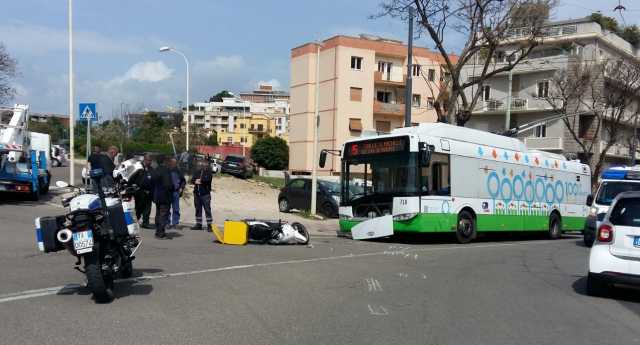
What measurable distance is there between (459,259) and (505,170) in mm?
6860

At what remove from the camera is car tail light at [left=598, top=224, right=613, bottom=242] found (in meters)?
8.68

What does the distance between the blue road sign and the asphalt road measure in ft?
26.7

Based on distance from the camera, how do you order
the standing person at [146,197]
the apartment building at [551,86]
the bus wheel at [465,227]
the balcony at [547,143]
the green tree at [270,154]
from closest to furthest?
the standing person at [146,197], the bus wheel at [465,227], the apartment building at [551,86], the balcony at [547,143], the green tree at [270,154]

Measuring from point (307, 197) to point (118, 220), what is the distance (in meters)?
17.4

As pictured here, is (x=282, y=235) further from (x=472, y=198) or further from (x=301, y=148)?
(x=301, y=148)

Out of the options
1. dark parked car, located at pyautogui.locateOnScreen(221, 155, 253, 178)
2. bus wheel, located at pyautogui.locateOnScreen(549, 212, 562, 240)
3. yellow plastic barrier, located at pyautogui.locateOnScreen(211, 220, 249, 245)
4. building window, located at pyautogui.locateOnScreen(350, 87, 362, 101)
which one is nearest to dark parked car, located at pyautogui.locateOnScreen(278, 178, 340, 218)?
bus wheel, located at pyautogui.locateOnScreen(549, 212, 562, 240)

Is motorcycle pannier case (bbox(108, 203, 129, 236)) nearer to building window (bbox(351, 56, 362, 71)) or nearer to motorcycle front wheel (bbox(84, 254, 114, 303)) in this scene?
motorcycle front wheel (bbox(84, 254, 114, 303))

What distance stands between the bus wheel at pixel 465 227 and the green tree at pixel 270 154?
54.4m

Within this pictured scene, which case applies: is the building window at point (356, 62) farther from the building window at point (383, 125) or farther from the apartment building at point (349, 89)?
the building window at point (383, 125)

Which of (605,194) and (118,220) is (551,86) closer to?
(605,194)

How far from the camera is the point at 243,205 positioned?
2584 cm

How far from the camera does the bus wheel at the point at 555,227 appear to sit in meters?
21.5

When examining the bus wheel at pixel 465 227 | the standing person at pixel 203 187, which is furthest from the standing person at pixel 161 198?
the bus wheel at pixel 465 227

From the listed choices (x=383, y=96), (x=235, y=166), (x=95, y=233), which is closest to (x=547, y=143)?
(x=383, y=96)
